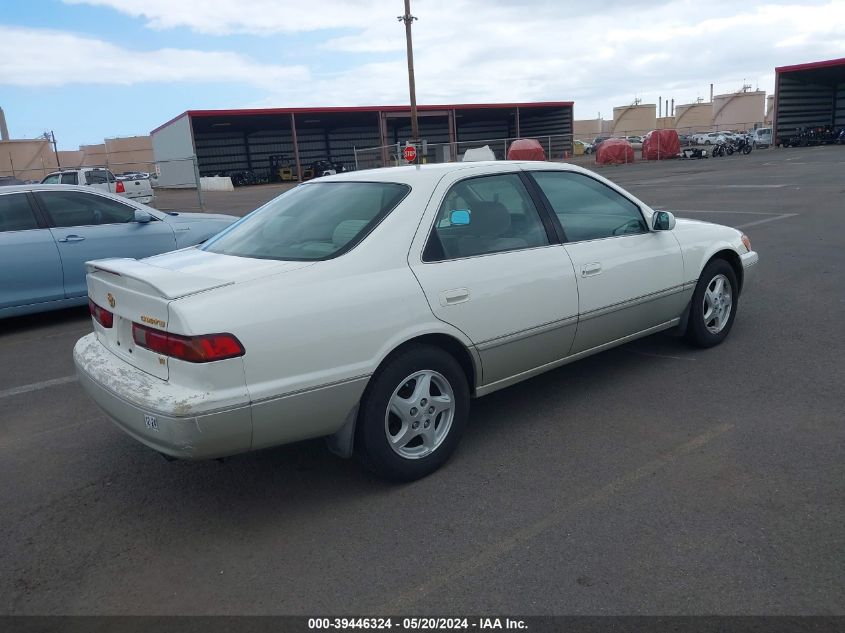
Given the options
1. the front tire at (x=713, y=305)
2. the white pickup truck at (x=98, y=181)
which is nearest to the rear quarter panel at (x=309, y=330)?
the front tire at (x=713, y=305)

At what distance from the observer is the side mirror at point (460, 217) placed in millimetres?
3932

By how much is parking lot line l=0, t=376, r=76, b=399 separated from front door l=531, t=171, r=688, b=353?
3959mm

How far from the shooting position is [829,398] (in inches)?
175

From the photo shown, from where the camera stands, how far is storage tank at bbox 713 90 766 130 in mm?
76438

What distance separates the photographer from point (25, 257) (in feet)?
23.9

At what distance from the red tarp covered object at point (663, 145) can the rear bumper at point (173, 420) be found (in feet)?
151

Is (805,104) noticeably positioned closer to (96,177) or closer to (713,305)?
(96,177)

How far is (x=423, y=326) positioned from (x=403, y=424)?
0.50m

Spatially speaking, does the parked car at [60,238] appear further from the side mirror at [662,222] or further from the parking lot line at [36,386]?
the side mirror at [662,222]

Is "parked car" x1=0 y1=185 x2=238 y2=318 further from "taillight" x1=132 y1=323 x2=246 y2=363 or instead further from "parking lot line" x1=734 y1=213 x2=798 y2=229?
"parking lot line" x1=734 y1=213 x2=798 y2=229

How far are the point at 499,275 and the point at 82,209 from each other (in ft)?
18.9

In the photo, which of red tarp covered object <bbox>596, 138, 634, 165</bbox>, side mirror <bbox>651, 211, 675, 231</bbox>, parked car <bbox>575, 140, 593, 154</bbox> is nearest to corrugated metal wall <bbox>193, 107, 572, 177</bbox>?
parked car <bbox>575, 140, 593, 154</bbox>

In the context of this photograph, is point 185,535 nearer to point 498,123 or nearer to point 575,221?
point 575,221

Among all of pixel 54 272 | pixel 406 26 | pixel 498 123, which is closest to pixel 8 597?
A: pixel 54 272
